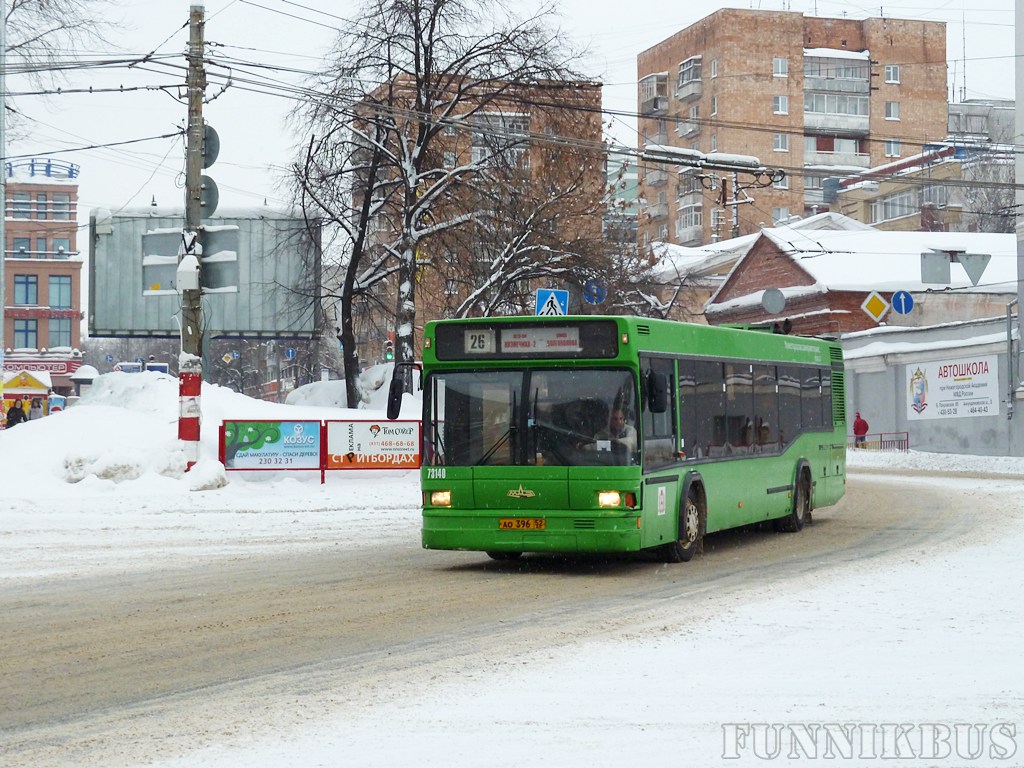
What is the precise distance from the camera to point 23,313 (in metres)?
107

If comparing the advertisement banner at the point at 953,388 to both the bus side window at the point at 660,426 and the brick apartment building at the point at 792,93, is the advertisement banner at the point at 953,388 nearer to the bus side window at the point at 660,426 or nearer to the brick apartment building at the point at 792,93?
the bus side window at the point at 660,426

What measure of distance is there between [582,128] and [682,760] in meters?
28.0

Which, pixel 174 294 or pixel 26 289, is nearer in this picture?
pixel 174 294

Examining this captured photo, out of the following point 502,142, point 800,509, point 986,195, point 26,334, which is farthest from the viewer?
point 26,334

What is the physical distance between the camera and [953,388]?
160 ft

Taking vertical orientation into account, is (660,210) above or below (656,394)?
above

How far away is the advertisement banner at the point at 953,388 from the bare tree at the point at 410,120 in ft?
66.5

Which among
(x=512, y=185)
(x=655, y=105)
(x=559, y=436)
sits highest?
(x=655, y=105)

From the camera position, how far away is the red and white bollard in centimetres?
2598

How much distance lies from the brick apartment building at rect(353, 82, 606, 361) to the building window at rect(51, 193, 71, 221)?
75.0m

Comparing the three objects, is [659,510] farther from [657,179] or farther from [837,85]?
[657,179]

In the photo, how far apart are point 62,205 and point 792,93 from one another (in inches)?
2085

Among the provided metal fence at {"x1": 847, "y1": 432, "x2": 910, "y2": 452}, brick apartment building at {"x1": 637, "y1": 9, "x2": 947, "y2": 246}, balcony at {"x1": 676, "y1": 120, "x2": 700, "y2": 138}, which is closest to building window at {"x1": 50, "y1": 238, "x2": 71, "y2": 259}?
brick apartment building at {"x1": 637, "y1": 9, "x2": 947, "y2": 246}

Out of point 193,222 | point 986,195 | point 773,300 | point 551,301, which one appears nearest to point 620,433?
point 551,301
